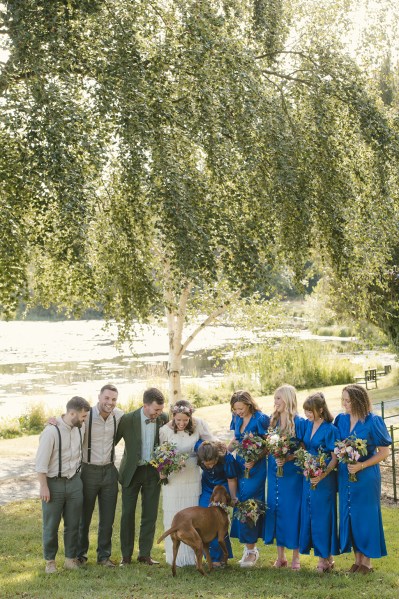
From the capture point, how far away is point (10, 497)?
37.9 ft

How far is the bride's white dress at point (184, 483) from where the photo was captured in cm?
701

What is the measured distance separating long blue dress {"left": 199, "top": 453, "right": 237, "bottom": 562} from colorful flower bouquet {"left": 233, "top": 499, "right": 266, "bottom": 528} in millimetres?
214

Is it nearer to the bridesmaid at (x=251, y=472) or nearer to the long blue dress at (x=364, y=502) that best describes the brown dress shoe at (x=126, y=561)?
the bridesmaid at (x=251, y=472)

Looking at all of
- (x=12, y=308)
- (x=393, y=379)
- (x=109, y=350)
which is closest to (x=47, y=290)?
(x=12, y=308)

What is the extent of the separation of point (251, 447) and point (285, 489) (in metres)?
0.58

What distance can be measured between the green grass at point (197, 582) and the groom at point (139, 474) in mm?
226

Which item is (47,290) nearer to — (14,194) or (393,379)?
(14,194)

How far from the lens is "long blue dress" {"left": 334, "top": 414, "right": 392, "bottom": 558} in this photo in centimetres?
669

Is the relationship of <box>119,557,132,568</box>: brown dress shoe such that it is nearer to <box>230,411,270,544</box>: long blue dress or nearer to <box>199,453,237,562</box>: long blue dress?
<box>199,453,237,562</box>: long blue dress

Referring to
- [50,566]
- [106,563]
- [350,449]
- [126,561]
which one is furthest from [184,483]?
[350,449]

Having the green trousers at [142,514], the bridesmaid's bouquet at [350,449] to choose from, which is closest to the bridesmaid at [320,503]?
the bridesmaid's bouquet at [350,449]

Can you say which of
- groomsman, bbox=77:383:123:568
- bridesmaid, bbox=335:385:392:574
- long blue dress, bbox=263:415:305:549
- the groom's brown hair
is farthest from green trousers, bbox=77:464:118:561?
bridesmaid, bbox=335:385:392:574

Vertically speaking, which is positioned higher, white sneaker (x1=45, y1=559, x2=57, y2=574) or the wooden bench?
the wooden bench

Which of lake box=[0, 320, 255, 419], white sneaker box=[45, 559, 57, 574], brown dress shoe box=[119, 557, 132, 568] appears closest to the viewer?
white sneaker box=[45, 559, 57, 574]
